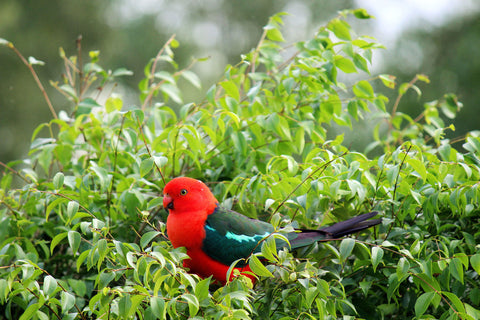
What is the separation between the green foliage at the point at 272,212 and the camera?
1.65m

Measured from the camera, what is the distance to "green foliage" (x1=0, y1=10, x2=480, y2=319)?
5.41ft

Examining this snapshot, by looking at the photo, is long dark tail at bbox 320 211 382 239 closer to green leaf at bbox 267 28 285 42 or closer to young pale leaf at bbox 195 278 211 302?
young pale leaf at bbox 195 278 211 302

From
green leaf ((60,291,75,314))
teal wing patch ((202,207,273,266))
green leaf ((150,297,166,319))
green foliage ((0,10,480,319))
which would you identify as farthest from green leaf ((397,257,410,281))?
green leaf ((60,291,75,314))

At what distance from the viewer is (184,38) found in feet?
27.3

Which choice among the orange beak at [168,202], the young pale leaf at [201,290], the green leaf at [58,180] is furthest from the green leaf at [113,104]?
the young pale leaf at [201,290]

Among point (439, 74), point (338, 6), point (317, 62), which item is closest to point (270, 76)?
point (317, 62)

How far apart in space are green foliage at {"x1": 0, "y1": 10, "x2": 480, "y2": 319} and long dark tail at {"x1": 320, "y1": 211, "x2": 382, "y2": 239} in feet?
0.23

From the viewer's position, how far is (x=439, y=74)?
6770mm

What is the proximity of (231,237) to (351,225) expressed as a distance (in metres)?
0.53

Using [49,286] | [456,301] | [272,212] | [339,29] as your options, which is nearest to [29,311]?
[49,286]

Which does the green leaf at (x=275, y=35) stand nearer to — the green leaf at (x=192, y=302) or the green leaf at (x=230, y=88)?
the green leaf at (x=230, y=88)

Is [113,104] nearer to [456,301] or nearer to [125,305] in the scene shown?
[125,305]

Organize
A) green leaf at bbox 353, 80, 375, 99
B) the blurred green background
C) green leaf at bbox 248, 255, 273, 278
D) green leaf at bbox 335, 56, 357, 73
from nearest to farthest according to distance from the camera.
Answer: green leaf at bbox 248, 255, 273, 278, green leaf at bbox 335, 56, 357, 73, green leaf at bbox 353, 80, 375, 99, the blurred green background

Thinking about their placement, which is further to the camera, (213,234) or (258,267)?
(213,234)
